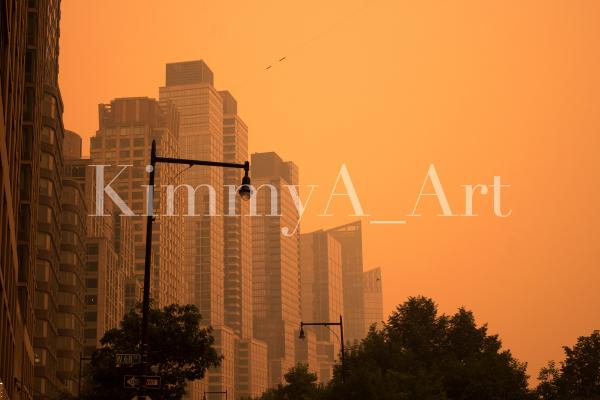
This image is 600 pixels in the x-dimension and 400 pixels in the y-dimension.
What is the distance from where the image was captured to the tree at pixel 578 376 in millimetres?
84706

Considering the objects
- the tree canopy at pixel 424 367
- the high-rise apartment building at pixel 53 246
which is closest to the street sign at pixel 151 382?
the tree canopy at pixel 424 367

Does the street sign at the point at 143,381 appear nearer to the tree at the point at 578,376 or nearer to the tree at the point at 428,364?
the tree at the point at 428,364

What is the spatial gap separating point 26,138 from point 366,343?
3416cm

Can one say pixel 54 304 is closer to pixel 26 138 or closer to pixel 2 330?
pixel 26 138

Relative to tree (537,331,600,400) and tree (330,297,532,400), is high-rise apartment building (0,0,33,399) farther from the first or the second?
tree (537,331,600,400)

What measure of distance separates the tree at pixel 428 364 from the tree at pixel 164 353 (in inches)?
506

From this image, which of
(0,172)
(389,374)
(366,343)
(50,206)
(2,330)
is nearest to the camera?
(0,172)

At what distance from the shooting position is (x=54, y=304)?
400 feet

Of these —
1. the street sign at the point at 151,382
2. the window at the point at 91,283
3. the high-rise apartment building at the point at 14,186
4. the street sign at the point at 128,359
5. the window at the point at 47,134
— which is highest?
the window at the point at 47,134

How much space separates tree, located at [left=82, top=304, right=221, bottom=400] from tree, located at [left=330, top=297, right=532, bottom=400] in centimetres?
1284

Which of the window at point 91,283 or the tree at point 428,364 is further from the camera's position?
the window at point 91,283

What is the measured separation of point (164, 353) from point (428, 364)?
4289 centimetres

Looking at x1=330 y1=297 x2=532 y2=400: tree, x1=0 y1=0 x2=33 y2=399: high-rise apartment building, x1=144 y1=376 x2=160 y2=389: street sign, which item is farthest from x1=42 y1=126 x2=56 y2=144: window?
x1=144 y1=376 x2=160 y2=389: street sign

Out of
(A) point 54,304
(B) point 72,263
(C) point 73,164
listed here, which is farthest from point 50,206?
(C) point 73,164
